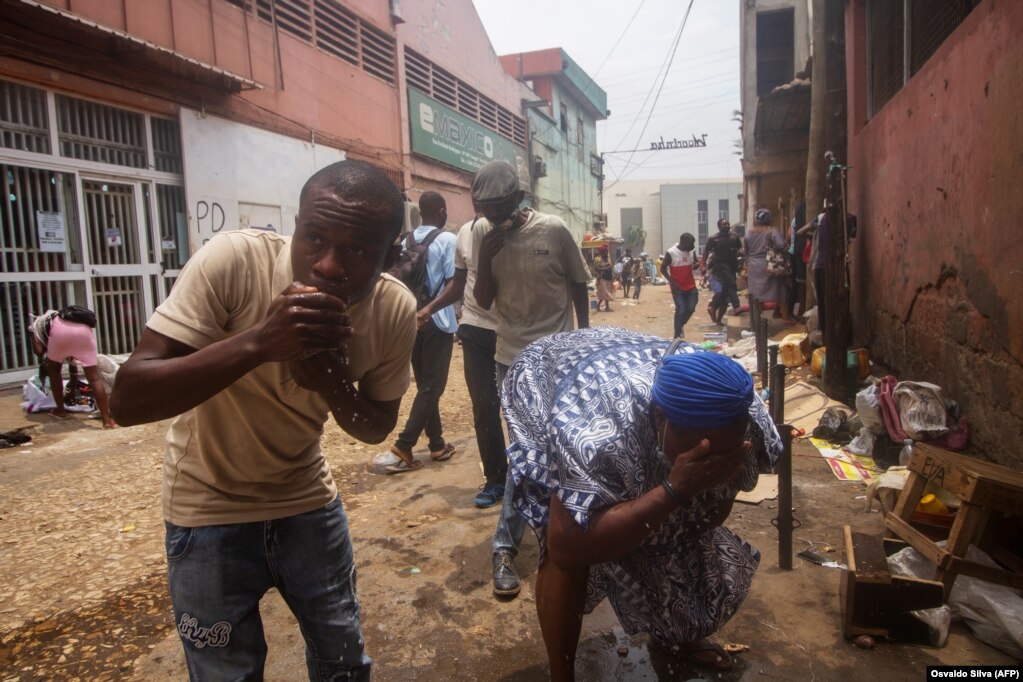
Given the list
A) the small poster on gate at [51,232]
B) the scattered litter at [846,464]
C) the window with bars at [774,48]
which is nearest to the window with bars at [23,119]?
the small poster on gate at [51,232]

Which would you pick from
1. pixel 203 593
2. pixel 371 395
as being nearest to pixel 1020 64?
pixel 371 395

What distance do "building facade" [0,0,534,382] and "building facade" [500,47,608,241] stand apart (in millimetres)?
10524

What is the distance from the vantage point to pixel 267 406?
1.53m

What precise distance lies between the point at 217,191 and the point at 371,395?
817 cm

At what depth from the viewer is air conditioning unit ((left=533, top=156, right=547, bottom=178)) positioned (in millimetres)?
21828

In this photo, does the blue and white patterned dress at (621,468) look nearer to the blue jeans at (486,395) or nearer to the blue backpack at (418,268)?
the blue jeans at (486,395)

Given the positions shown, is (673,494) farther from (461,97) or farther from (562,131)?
(562,131)

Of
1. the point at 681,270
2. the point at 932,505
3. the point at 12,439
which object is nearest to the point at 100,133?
the point at 12,439

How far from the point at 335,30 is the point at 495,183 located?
9.78m

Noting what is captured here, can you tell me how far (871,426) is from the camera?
447 cm

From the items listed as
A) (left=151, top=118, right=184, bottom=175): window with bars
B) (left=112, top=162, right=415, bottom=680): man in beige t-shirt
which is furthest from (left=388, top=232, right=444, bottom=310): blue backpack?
(left=151, top=118, right=184, bottom=175): window with bars

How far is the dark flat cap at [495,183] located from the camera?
324 cm

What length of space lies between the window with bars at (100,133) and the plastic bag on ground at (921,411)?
320 inches

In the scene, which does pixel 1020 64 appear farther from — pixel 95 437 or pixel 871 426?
pixel 95 437
